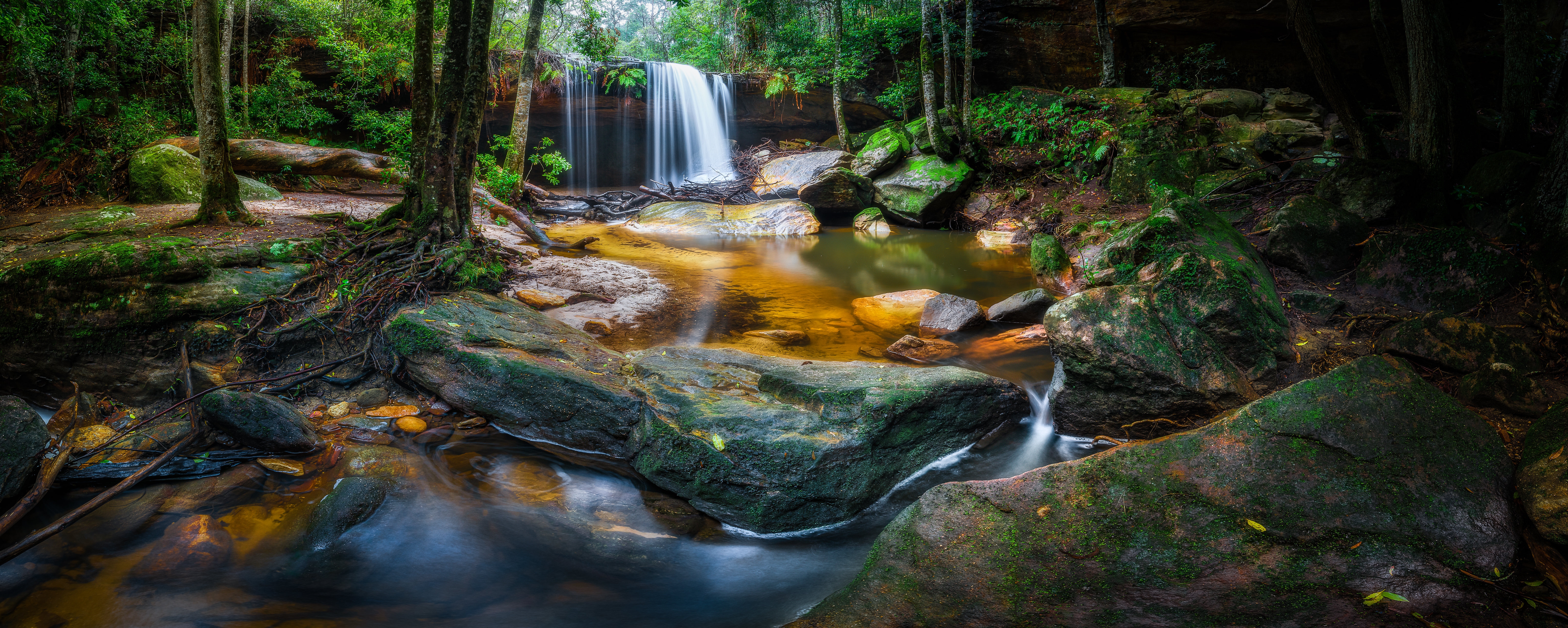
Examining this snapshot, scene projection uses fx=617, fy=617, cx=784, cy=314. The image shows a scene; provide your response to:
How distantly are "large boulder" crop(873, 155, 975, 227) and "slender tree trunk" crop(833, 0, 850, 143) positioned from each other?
10.9 ft

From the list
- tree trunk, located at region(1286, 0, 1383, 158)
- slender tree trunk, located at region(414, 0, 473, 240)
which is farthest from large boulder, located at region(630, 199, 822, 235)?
tree trunk, located at region(1286, 0, 1383, 158)

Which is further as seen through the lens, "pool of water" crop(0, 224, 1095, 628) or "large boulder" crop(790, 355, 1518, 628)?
"pool of water" crop(0, 224, 1095, 628)

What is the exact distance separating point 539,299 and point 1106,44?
14256mm

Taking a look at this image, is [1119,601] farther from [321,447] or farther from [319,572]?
[321,447]

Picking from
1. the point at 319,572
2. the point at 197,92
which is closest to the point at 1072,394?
the point at 319,572


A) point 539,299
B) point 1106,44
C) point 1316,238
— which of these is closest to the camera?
point 1316,238

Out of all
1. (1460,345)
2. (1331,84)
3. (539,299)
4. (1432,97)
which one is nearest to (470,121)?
(539,299)

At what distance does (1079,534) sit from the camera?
2600mm

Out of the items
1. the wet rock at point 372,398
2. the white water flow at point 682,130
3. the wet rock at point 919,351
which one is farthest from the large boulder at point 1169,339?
the white water flow at point 682,130

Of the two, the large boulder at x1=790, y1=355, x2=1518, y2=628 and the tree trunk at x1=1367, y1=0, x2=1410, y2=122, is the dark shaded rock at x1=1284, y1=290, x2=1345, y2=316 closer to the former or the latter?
the large boulder at x1=790, y1=355, x2=1518, y2=628

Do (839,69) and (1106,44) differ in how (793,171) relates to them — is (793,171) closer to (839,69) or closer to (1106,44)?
(839,69)

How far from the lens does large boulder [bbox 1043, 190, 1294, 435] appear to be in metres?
4.02

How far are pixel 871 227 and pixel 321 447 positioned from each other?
11786 millimetres

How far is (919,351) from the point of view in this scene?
609cm
